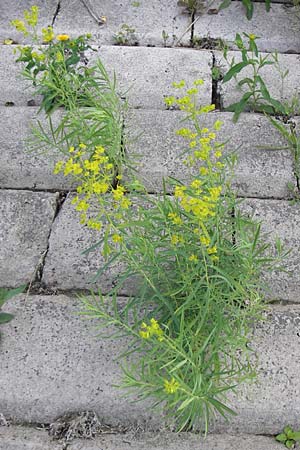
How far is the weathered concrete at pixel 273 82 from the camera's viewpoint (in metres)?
2.97

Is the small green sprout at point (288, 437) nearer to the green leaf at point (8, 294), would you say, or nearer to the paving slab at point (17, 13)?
the green leaf at point (8, 294)

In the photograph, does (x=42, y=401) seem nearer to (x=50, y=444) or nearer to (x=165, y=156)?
(x=50, y=444)

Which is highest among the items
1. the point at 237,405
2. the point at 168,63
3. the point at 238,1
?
the point at 238,1

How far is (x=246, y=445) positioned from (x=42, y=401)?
65 centimetres

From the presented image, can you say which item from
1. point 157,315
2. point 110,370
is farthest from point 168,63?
point 110,370

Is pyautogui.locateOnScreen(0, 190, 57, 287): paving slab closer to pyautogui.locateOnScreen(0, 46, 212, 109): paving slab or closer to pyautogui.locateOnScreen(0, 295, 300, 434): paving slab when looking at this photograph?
pyautogui.locateOnScreen(0, 295, 300, 434): paving slab

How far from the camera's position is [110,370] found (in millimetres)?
2004

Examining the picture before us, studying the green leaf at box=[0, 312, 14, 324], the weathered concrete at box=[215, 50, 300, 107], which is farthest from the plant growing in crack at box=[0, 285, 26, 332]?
the weathered concrete at box=[215, 50, 300, 107]

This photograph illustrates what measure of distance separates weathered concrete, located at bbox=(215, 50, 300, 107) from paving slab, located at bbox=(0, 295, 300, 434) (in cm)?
122

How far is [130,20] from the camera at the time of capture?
11.7 ft

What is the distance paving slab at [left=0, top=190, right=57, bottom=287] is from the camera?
2297 mm

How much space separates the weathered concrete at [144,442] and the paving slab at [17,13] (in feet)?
7.52

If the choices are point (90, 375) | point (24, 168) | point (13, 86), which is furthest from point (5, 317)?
point (13, 86)

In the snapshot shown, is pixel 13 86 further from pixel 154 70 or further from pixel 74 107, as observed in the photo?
pixel 74 107
